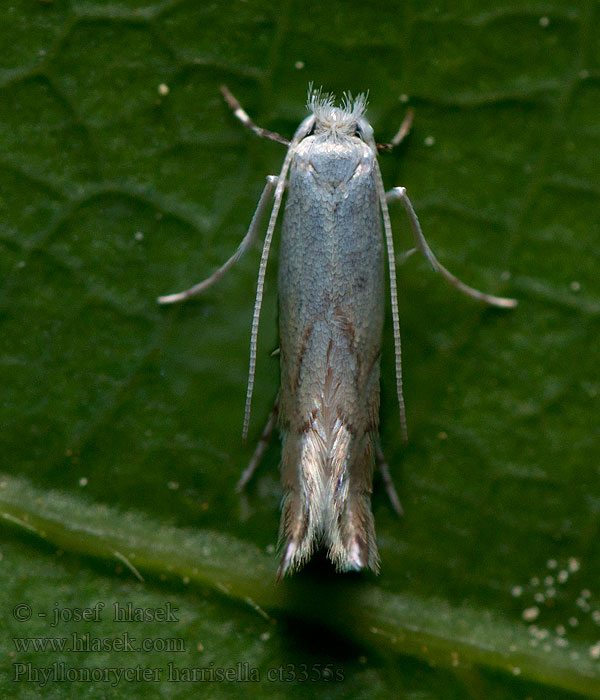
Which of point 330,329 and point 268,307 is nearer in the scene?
point 330,329

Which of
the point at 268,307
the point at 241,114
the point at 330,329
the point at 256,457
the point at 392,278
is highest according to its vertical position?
the point at 241,114

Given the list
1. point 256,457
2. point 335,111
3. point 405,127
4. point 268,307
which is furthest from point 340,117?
point 256,457

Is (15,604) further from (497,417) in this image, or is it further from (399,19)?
(399,19)

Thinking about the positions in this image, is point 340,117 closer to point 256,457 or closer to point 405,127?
point 405,127

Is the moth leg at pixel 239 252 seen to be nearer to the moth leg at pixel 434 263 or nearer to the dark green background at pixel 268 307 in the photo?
the dark green background at pixel 268 307

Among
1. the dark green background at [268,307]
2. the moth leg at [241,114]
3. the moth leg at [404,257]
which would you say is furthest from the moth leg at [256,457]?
the moth leg at [241,114]

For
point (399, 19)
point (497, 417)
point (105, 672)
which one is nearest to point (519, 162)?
point (399, 19)

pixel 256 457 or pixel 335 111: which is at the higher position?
pixel 335 111

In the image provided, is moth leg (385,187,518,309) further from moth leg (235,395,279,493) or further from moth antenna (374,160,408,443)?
moth leg (235,395,279,493)
